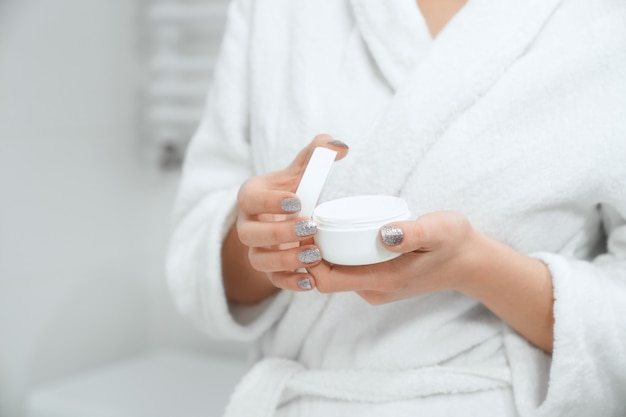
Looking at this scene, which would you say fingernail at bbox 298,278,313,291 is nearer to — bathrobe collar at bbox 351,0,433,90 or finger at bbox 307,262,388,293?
finger at bbox 307,262,388,293

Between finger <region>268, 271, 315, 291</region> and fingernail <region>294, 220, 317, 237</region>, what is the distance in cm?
5

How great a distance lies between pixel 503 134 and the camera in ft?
2.03

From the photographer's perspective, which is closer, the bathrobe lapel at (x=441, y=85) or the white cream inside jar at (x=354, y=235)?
the white cream inside jar at (x=354, y=235)

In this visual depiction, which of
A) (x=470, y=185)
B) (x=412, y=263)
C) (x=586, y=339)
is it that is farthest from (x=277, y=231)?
(x=586, y=339)

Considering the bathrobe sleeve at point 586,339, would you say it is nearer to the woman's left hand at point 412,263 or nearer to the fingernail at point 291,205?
the woman's left hand at point 412,263

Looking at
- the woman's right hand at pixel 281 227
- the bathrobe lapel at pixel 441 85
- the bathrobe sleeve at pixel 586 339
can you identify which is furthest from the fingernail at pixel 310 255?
the bathrobe sleeve at pixel 586 339

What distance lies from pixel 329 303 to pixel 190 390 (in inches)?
21.4

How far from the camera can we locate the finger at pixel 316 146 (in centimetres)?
53

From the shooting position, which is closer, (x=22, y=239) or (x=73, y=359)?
(x=22, y=239)

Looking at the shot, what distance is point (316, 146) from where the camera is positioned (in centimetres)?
54

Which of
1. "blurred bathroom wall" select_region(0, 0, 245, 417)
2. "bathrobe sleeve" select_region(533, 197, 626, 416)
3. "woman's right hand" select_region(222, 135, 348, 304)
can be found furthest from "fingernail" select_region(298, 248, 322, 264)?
"blurred bathroom wall" select_region(0, 0, 245, 417)

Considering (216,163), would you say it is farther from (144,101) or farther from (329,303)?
(144,101)

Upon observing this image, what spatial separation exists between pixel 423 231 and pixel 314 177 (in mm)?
99

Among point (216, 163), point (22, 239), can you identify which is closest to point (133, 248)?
point (22, 239)
